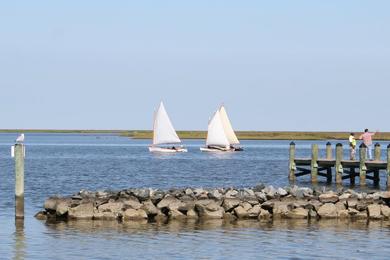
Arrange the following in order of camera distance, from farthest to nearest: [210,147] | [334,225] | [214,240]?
[210,147] → [334,225] → [214,240]

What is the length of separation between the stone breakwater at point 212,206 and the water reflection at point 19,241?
163 centimetres

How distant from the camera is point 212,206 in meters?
33.9

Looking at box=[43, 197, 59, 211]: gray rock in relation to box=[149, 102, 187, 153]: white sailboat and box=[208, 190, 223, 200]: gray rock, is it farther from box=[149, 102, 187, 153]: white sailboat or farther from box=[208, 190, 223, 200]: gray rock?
box=[149, 102, 187, 153]: white sailboat

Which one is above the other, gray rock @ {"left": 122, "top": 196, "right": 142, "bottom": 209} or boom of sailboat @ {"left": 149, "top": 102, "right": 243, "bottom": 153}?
boom of sailboat @ {"left": 149, "top": 102, "right": 243, "bottom": 153}

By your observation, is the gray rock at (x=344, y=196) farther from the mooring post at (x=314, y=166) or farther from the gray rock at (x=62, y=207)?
the mooring post at (x=314, y=166)

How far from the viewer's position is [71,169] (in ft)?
239

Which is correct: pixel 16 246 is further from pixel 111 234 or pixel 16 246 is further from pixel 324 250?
pixel 324 250

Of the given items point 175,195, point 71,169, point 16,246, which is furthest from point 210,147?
point 16,246

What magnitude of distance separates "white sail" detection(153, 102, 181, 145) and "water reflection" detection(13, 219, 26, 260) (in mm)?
71269

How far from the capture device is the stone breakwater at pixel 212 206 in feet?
110

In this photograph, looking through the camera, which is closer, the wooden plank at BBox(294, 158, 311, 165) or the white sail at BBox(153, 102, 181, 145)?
the wooden plank at BBox(294, 158, 311, 165)

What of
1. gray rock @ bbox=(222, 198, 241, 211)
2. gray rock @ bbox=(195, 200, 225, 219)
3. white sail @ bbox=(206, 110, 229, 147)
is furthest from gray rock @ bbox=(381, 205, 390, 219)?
white sail @ bbox=(206, 110, 229, 147)

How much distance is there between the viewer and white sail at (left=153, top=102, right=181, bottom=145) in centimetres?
10425

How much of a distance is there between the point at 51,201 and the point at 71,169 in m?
38.7
